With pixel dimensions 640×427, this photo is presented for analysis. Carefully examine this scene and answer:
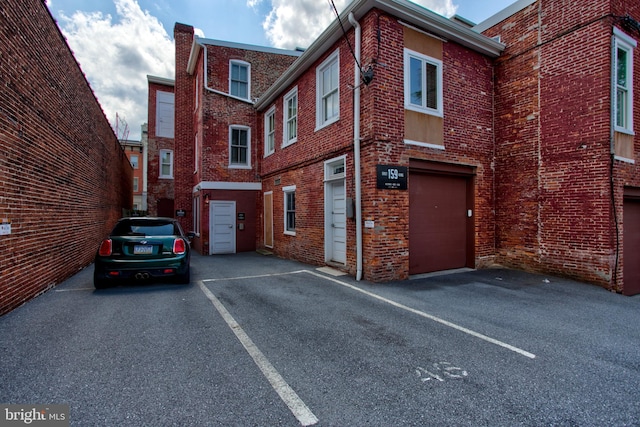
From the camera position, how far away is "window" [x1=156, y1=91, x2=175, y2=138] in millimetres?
20672

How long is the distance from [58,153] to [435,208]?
8.34 m

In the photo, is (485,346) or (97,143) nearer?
(485,346)

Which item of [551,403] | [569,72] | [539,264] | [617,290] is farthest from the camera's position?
[539,264]

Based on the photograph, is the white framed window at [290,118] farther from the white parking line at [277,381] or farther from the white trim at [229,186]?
the white parking line at [277,381]

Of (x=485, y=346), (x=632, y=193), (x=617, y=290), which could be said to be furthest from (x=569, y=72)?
(x=485, y=346)

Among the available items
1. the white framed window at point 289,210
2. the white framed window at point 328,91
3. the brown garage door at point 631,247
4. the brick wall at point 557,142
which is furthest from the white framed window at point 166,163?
the brown garage door at point 631,247

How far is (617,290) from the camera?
6.62 meters

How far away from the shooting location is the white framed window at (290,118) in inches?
412

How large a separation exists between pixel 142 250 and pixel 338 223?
445cm

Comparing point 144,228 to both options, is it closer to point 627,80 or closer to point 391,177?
point 391,177

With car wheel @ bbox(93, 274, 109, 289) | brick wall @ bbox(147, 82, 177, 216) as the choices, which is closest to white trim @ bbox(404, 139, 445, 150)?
car wheel @ bbox(93, 274, 109, 289)

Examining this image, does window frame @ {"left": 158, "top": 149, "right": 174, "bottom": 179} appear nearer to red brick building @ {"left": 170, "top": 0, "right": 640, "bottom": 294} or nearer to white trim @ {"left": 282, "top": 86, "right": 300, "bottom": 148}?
white trim @ {"left": 282, "top": 86, "right": 300, "bottom": 148}

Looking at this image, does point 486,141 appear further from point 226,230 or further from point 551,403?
point 226,230

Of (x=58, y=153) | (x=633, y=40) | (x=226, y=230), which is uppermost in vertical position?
(x=633, y=40)
